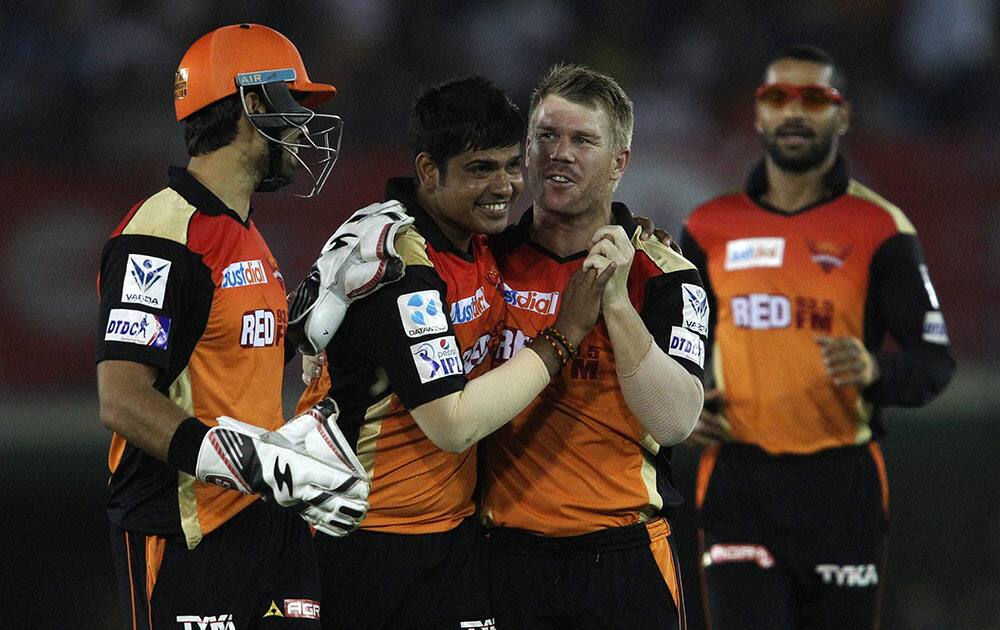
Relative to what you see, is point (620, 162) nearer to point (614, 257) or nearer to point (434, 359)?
point (614, 257)

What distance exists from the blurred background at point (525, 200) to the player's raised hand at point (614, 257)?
4096mm

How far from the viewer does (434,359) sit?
3.46 meters

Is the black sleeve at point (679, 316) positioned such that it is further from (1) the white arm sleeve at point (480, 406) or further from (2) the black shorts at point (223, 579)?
(2) the black shorts at point (223, 579)

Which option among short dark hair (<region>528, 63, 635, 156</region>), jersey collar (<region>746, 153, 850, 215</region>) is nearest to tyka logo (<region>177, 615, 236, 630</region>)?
short dark hair (<region>528, 63, 635, 156</region>)

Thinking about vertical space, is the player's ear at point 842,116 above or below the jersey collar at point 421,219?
above

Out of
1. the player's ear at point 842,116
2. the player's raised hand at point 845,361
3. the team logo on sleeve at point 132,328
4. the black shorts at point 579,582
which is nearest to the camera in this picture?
the team logo on sleeve at point 132,328

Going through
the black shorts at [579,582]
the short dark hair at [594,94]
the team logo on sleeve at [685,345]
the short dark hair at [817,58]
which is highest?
the short dark hair at [817,58]

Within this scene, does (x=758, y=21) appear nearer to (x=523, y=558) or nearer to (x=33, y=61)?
(x=33, y=61)

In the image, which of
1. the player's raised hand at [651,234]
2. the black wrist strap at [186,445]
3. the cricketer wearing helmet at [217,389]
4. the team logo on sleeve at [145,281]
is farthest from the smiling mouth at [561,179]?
the black wrist strap at [186,445]

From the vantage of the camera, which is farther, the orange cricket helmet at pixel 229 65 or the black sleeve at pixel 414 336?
the orange cricket helmet at pixel 229 65

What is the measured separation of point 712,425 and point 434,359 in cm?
230

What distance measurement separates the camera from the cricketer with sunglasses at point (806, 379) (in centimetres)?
535

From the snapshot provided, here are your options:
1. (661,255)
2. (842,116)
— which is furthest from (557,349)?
(842,116)

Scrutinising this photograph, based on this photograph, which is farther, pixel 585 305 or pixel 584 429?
pixel 584 429
